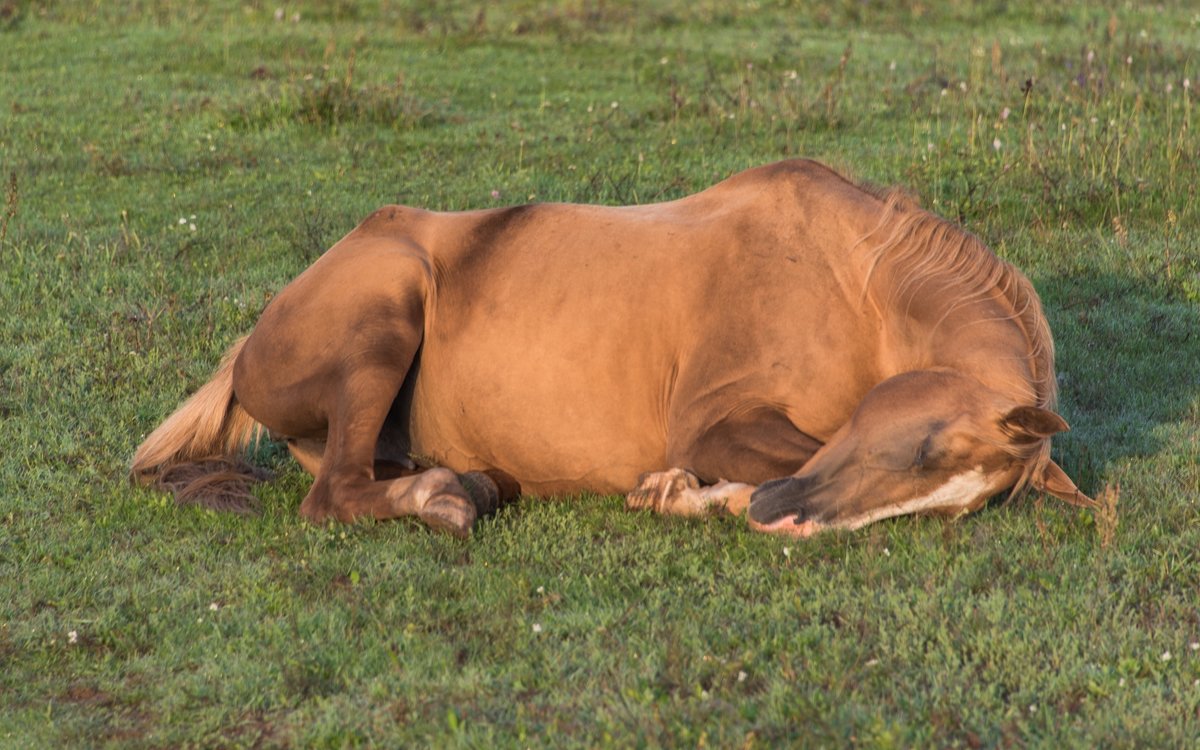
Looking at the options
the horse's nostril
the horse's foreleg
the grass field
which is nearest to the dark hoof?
the grass field

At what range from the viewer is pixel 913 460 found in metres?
4.41

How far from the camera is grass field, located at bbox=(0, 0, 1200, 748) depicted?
12.3ft

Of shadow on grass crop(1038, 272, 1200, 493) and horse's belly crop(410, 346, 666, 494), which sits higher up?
horse's belly crop(410, 346, 666, 494)

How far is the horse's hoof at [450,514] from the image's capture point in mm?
4957

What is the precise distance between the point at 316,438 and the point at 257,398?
315mm

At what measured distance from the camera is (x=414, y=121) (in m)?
11.1

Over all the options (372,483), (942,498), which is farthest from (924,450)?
(372,483)

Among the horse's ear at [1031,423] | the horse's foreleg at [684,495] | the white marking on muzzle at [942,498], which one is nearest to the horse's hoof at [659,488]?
the horse's foreleg at [684,495]

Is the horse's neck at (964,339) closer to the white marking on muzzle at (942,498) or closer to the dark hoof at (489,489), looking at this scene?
the white marking on muzzle at (942,498)

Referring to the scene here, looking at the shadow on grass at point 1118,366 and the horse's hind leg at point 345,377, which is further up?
the horse's hind leg at point 345,377

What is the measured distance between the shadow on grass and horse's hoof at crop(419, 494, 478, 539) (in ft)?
7.46

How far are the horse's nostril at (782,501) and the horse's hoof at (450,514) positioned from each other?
3.40ft

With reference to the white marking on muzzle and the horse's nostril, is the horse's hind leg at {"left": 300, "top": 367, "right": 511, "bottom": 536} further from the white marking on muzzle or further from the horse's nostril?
the white marking on muzzle

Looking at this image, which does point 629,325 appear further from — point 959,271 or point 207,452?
point 207,452
